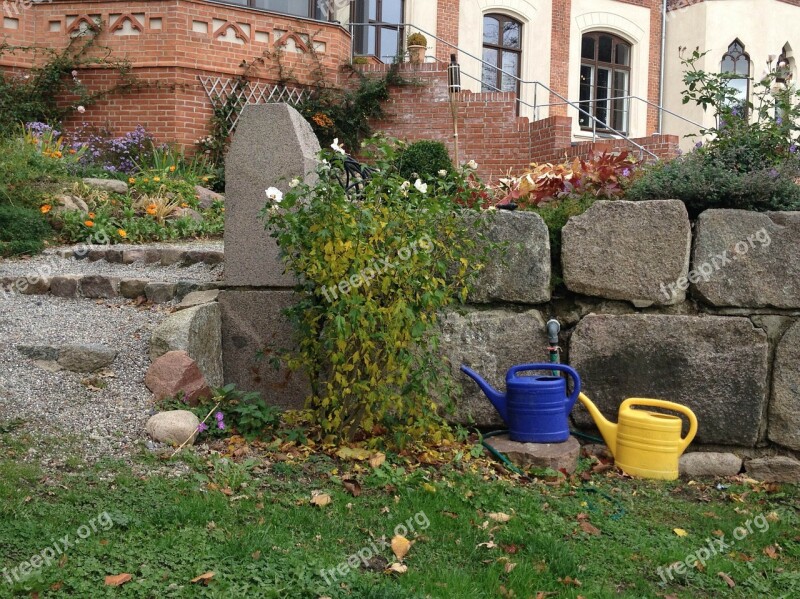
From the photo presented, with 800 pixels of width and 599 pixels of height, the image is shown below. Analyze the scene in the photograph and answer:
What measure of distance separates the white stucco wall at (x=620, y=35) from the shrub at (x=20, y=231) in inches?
440

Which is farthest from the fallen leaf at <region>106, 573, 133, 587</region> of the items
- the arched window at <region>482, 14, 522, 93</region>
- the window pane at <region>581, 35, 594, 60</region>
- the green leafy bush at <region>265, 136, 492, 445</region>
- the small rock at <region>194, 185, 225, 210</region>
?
the window pane at <region>581, 35, 594, 60</region>

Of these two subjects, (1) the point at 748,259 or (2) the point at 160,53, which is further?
(2) the point at 160,53

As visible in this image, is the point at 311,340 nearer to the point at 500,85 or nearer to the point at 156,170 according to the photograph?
the point at 156,170

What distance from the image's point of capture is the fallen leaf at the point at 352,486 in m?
3.49

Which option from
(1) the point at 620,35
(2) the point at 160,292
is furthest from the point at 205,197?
(1) the point at 620,35

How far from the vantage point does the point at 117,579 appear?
8.40 feet

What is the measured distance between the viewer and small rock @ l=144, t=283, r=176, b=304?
527 centimetres

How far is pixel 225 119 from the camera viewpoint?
38.4 ft

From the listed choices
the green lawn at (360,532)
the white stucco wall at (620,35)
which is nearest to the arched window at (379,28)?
the white stucco wall at (620,35)

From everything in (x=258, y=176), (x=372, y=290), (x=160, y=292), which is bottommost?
(x=160, y=292)

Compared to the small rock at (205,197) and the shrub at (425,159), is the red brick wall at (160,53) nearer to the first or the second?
the small rock at (205,197)

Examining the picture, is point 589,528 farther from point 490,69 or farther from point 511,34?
point 511,34

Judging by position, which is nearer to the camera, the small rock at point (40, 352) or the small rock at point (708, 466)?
the small rock at point (40, 352)

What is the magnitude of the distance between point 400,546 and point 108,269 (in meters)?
3.96
